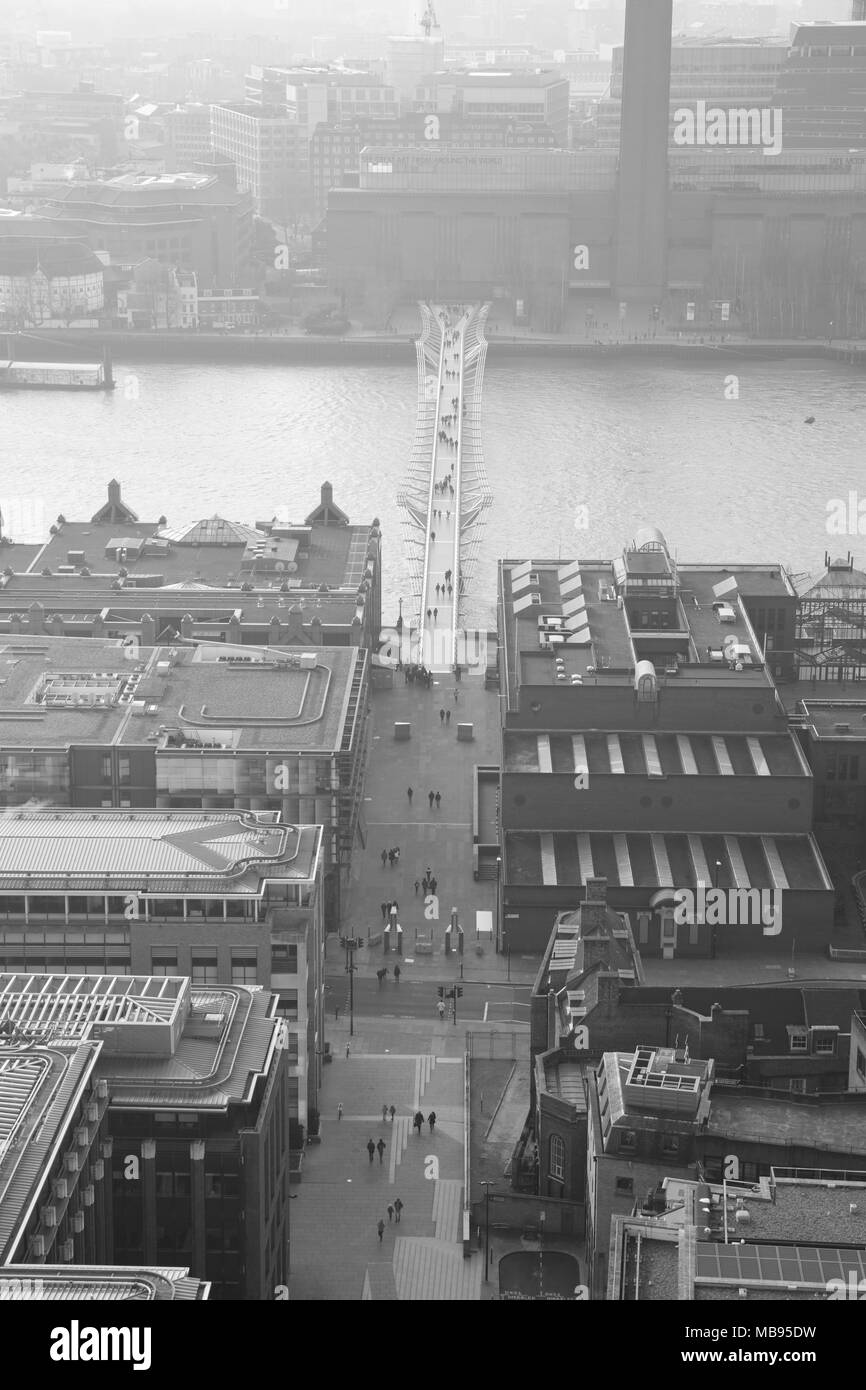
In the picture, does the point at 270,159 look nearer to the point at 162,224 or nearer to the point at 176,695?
the point at 162,224

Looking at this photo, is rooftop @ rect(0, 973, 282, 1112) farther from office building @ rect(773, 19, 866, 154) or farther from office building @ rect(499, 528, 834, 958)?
office building @ rect(773, 19, 866, 154)

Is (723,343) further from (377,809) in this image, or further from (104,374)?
(377,809)

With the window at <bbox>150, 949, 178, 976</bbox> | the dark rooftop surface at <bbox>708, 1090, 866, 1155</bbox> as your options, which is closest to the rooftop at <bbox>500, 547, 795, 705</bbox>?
the window at <bbox>150, 949, 178, 976</bbox>

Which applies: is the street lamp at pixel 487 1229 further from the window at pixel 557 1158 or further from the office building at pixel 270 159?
the office building at pixel 270 159

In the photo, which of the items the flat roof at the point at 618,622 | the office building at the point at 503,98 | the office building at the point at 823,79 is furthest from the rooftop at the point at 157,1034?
the office building at the point at 503,98

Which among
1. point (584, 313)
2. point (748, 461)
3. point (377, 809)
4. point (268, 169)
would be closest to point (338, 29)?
point (268, 169)

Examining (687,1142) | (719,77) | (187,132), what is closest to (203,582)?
(687,1142)
